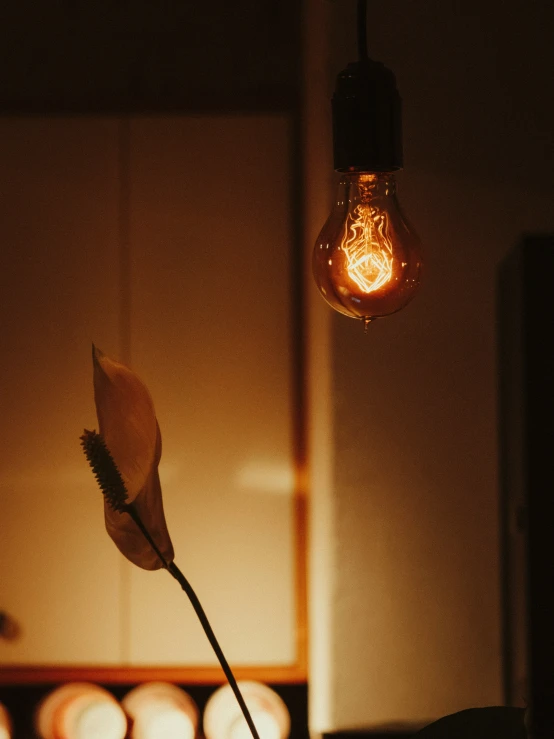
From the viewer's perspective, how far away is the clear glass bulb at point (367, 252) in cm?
55

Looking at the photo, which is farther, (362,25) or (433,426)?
(433,426)

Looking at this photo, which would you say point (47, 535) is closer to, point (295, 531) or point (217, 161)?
point (295, 531)

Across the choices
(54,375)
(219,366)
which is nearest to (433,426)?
(219,366)

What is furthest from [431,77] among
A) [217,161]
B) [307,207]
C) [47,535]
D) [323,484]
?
[47,535]

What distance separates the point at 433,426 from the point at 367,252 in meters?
0.41

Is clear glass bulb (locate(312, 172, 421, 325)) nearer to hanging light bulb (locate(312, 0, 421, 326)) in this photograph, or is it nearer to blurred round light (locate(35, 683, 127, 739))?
hanging light bulb (locate(312, 0, 421, 326))

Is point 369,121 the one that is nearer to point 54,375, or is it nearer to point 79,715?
point 54,375

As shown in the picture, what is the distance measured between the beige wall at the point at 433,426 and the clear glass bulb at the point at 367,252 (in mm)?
341

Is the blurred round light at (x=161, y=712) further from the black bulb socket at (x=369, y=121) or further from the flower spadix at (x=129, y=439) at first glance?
the black bulb socket at (x=369, y=121)

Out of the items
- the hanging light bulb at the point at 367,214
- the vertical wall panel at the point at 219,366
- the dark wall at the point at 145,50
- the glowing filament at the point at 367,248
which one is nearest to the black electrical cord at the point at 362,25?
the hanging light bulb at the point at 367,214

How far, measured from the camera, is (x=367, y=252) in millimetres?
563

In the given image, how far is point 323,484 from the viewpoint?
921 mm

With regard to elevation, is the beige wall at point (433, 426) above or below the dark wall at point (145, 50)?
below

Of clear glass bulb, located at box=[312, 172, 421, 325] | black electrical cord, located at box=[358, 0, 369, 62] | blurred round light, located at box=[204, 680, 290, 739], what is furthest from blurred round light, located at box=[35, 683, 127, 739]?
black electrical cord, located at box=[358, 0, 369, 62]
